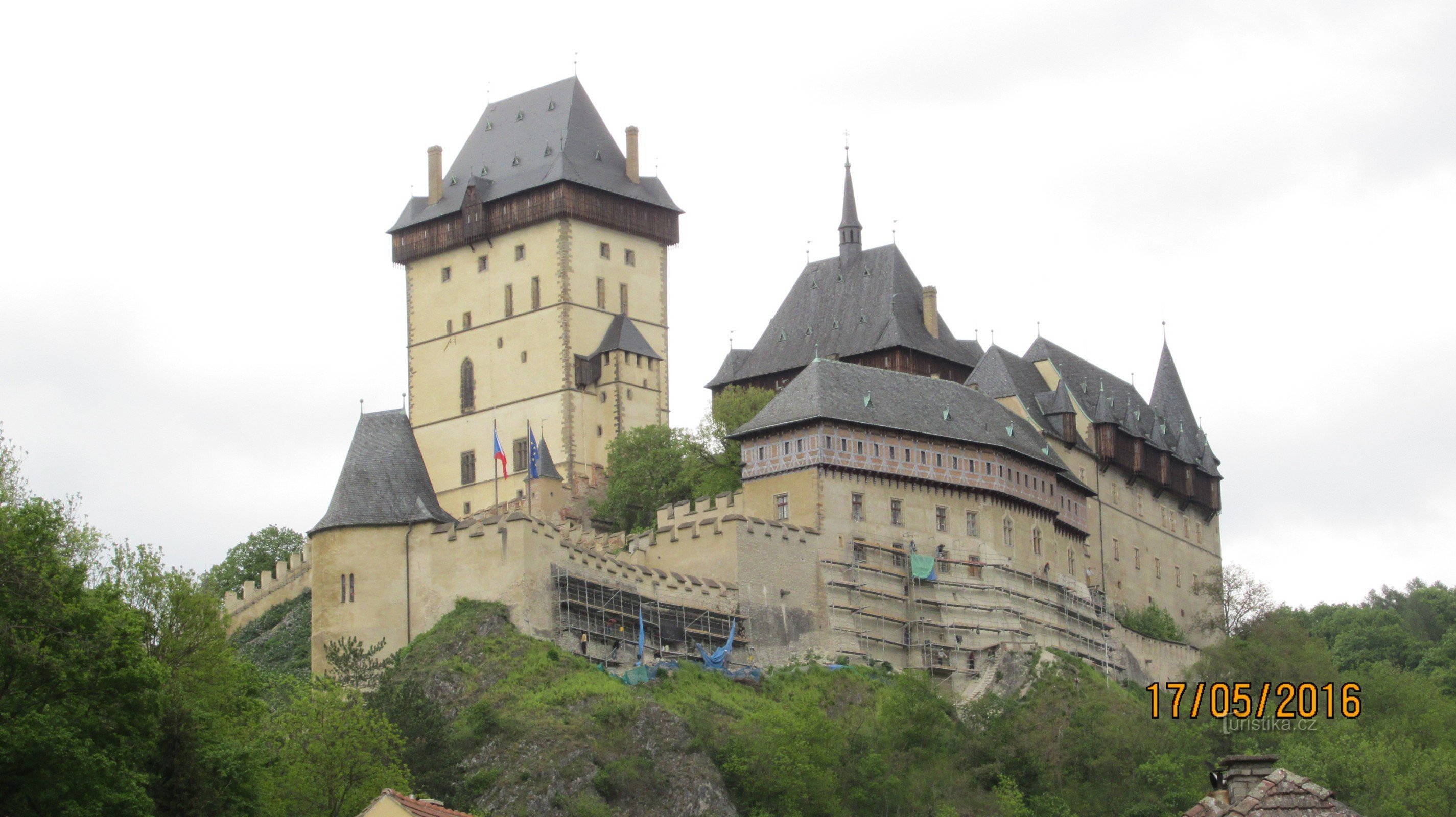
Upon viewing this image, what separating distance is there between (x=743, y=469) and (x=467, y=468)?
13159 mm

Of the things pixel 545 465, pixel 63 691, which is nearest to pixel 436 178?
pixel 545 465

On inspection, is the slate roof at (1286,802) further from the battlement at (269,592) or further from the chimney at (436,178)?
the chimney at (436,178)

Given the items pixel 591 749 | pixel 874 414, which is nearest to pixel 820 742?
pixel 591 749

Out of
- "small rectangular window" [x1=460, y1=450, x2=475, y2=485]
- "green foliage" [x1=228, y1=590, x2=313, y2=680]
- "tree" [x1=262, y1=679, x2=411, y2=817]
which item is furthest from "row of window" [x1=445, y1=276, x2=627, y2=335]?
"tree" [x1=262, y1=679, x2=411, y2=817]

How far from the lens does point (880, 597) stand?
6850 cm

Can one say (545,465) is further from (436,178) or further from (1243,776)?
(1243,776)

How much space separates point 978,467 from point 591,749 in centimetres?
1956

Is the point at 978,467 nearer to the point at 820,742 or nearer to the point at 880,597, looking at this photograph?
the point at 880,597

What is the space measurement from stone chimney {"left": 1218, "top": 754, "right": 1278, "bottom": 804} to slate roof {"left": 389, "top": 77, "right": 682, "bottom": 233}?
178ft

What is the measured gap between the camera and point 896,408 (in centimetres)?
7225

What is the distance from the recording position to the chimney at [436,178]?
85562 mm

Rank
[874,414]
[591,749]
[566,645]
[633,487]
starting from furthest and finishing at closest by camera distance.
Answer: [633,487] < [874,414] < [566,645] < [591,749]
